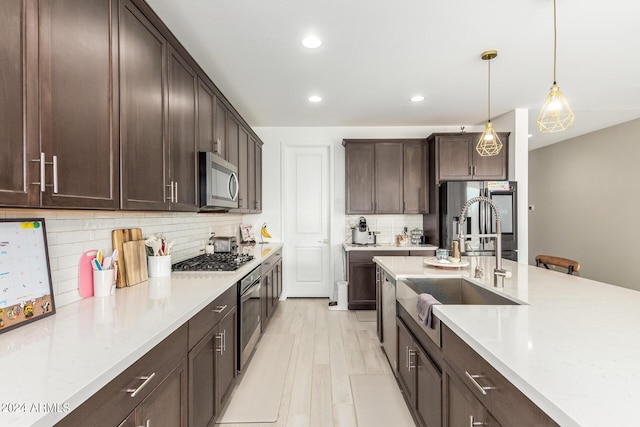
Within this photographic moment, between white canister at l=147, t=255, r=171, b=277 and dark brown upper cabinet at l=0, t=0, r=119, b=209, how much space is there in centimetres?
74

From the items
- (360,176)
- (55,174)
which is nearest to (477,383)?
(55,174)

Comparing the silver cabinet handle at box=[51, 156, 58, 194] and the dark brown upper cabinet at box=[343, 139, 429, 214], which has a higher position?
the dark brown upper cabinet at box=[343, 139, 429, 214]

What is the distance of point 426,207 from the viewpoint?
4363 millimetres

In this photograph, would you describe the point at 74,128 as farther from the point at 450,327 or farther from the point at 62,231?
the point at 450,327

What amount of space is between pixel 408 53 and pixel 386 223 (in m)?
2.59

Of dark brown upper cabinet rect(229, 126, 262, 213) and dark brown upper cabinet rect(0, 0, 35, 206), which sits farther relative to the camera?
dark brown upper cabinet rect(229, 126, 262, 213)

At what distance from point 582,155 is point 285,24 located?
601 centimetres

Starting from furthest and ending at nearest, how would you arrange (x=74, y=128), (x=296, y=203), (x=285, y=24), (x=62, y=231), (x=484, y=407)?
1. (x=296, y=203)
2. (x=285, y=24)
3. (x=62, y=231)
4. (x=74, y=128)
5. (x=484, y=407)

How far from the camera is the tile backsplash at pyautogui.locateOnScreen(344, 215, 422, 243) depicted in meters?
4.64

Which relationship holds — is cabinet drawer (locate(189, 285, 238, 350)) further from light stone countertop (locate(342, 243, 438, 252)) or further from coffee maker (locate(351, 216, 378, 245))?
coffee maker (locate(351, 216, 378, 245))

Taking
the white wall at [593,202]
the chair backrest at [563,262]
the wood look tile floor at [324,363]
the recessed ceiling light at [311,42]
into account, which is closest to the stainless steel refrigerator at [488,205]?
the chair backrest at [563,262]

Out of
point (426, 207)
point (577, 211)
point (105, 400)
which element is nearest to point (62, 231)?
point (105, 400)

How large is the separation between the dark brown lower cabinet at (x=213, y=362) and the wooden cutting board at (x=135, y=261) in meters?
0.51

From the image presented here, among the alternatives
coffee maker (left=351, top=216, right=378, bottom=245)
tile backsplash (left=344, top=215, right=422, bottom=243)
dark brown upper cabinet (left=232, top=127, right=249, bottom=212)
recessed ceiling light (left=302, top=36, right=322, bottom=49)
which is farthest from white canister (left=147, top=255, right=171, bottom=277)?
tile backsplash (left=344, top=215, right=422, bottom=243)
